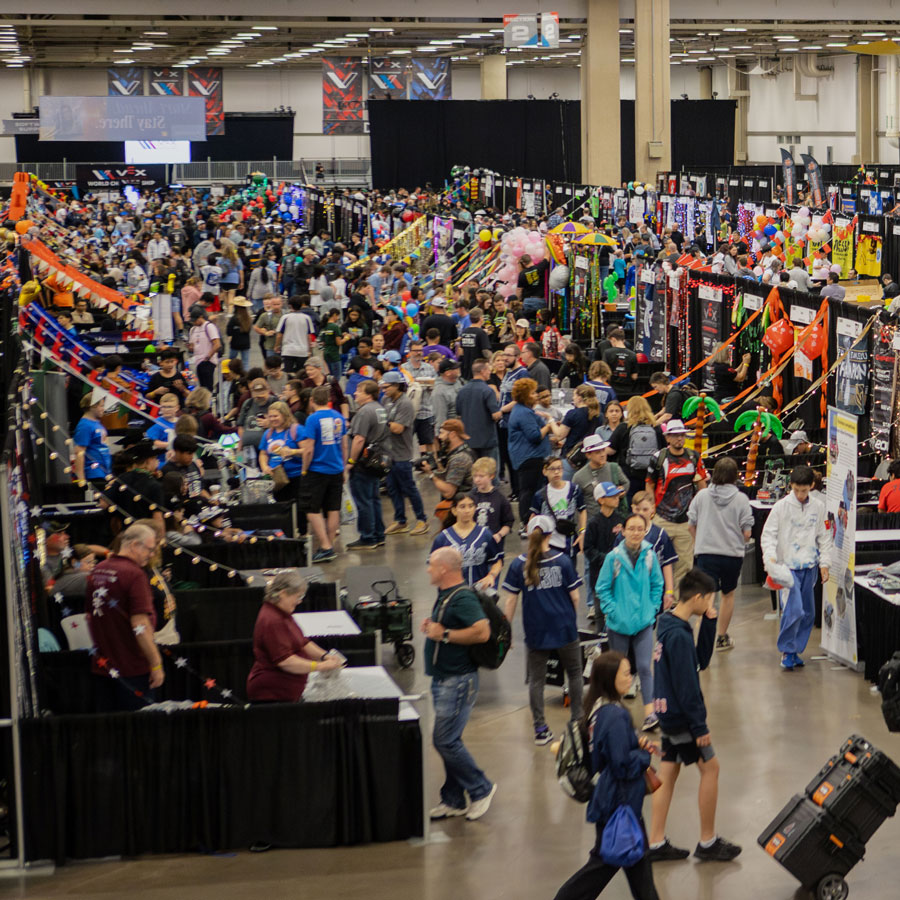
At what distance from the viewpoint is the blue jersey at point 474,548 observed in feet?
23.5

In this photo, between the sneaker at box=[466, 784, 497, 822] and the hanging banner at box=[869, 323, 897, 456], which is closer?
the sneaker at box=[466, 784, 497, 822]

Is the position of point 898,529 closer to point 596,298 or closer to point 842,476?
point 842,476

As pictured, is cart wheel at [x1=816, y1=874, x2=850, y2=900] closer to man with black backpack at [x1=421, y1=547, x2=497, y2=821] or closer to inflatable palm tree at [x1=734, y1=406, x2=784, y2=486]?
man with black backpack at [x1=421, y1=547, x2=497, y2=821]

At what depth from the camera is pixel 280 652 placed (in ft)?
19.4

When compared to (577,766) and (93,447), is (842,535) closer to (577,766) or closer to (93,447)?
(577,766)

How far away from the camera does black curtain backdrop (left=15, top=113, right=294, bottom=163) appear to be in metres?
46.5

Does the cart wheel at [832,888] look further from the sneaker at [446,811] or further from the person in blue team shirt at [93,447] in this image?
the person in blue team shirt at [93,447]

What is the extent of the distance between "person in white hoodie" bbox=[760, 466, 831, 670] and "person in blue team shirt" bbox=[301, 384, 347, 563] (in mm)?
3249

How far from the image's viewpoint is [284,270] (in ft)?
76.9

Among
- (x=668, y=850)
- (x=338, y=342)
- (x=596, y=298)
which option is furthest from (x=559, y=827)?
(x=596, y=298)

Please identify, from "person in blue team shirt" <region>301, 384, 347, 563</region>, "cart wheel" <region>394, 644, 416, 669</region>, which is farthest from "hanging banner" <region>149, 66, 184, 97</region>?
"cart wheel" <region>394, 644, 416, 669</region>

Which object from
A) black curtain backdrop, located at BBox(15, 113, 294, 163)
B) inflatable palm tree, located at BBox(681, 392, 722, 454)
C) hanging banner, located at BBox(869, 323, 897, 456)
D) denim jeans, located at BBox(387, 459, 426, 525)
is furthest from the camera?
black curtain backdrop, located at BBox(15, 113, 294, 163)

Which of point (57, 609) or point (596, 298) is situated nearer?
point (57, 609)

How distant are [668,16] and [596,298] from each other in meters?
12.4
